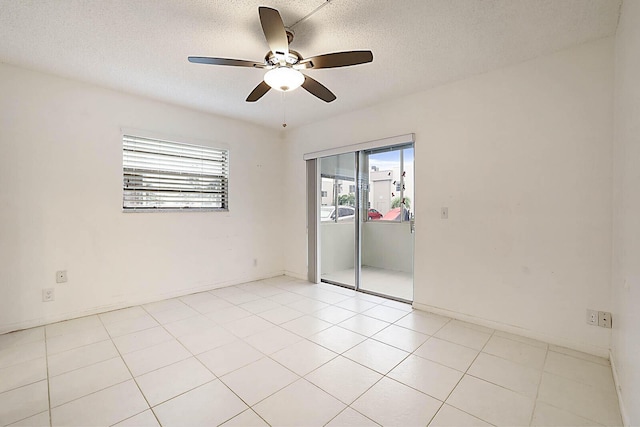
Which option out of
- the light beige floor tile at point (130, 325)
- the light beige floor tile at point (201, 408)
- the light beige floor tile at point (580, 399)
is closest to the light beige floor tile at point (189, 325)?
the light beige floor tile at point (130, 325)

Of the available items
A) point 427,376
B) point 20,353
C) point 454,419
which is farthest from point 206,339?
point 454,419

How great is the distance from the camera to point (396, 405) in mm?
1684

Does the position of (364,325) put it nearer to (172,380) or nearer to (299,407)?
(299,407)

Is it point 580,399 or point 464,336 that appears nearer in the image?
Answer: point 580,399

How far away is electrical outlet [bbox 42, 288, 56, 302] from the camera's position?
2.82m

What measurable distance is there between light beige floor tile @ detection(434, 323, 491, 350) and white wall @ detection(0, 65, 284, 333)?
294cm

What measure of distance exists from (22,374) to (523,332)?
3.89 m

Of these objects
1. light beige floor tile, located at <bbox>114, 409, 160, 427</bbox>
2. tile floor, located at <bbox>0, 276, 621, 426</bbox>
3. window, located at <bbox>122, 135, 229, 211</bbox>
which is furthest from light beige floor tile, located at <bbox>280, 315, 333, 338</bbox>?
window, located at <bbox>122, 135, 229, 211</bbox>

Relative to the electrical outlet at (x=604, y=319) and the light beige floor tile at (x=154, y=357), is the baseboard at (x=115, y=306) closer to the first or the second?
the light beige floor tile at (x=154, y=357)

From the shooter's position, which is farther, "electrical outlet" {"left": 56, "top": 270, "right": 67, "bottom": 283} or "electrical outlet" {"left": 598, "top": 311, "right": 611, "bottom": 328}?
"electrical outlet" {"left": 56, "top": 270, "right": 67, "bottom": 283}

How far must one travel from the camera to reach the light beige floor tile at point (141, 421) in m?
1.53

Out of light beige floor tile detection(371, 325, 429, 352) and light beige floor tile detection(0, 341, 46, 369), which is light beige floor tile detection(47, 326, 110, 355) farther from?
light beige floor tile detection(371, 325, 429, 352)

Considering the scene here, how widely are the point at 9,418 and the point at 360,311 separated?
270 cm

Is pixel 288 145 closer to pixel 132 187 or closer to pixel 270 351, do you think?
pixel 132 187
